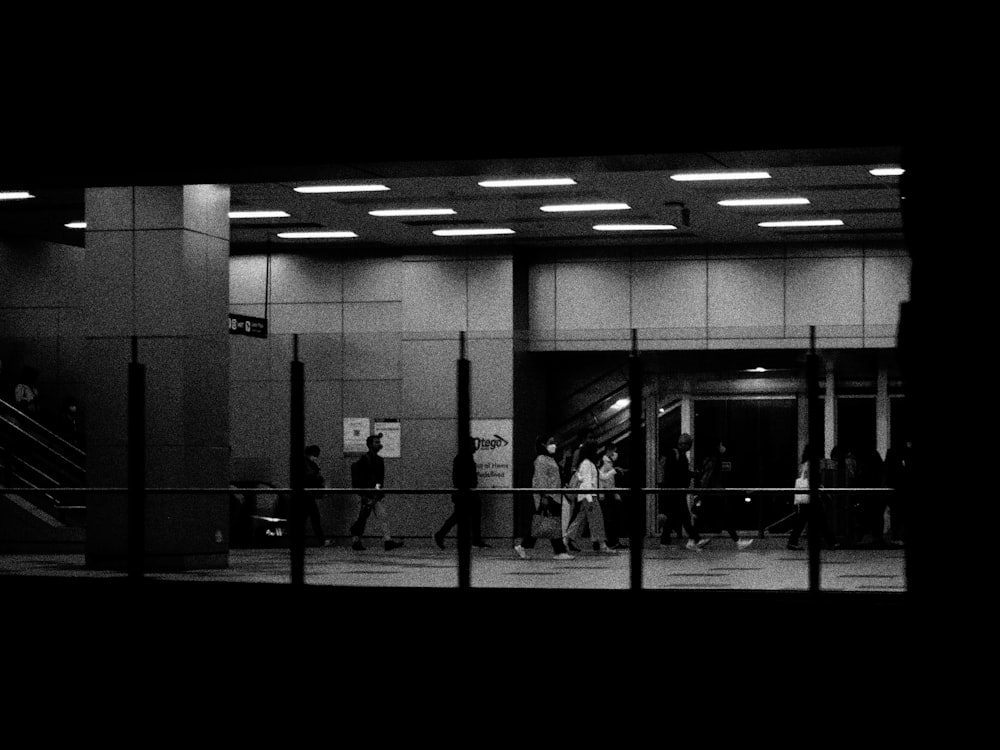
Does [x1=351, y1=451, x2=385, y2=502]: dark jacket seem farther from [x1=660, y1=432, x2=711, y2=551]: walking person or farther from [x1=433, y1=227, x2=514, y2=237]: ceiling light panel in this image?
[x1=433, y1=227, x2=514, y2=237]: ceiling light panel

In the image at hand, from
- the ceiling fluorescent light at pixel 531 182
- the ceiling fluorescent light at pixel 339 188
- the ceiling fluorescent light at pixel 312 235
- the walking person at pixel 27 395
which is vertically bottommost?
the walking person at pixel 27 395

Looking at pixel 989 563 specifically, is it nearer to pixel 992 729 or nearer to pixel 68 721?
pixel 992 729

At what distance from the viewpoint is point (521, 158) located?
1062 cm

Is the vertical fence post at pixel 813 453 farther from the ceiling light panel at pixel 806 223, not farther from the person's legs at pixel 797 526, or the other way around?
the ceiling light panel at pixel 806 223

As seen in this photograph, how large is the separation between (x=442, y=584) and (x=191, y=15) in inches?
176

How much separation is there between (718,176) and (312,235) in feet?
27.3

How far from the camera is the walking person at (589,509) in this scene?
12867 mm

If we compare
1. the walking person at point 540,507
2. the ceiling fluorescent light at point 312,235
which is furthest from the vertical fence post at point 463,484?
the ceiling fluorescent light at point 312,235

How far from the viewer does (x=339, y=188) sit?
74.3ft

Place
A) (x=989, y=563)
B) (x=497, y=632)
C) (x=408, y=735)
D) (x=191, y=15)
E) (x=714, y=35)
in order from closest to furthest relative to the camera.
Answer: (x=989, y=563) < (x=714, y=35) < (x=191, y=15) < (x=408, y=735) < (x=497, y=632)

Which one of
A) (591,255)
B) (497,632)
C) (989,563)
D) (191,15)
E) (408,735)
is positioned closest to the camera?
(989,563)

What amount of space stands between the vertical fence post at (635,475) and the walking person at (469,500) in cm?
106

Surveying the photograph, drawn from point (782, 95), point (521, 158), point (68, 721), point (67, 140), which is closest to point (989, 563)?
point (782, 95)

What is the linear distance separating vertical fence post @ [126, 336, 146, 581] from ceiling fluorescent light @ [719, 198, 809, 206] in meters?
12.0
